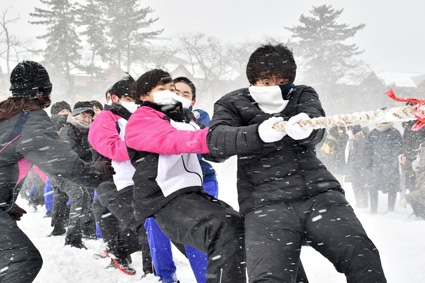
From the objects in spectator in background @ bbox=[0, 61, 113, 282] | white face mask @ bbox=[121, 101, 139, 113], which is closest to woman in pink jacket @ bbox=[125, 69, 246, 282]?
spectator in background @ bbox=[0, 61, 113, 282]

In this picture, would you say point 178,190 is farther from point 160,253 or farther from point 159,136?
point 160,253

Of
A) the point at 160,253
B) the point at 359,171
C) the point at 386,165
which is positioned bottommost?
the point at 359,171

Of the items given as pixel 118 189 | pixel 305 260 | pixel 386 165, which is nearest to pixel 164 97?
pixel 118 189

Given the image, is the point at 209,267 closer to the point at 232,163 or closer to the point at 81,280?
the point at 81,280

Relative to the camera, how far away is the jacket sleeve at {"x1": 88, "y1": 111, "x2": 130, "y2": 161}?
158 inches

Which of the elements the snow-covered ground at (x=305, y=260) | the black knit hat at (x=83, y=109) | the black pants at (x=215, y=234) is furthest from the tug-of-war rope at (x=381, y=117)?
the black knit hat at (x=83, y=109)

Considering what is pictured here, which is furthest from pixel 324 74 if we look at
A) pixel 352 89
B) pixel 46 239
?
pixel 46 239

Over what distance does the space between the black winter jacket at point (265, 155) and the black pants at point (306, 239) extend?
0.23ft

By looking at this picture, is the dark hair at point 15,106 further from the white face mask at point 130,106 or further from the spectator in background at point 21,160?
the white face mask at point 130,106

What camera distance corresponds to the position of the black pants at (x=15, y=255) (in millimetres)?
2723

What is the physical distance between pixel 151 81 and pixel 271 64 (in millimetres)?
1152

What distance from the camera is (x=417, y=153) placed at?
8258mm

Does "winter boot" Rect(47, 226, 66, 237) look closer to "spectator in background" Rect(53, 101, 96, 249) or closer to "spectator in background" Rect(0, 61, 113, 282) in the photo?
"spectator in background" Rect(53, 101, 96, 249)

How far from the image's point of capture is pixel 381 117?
1756 mm
